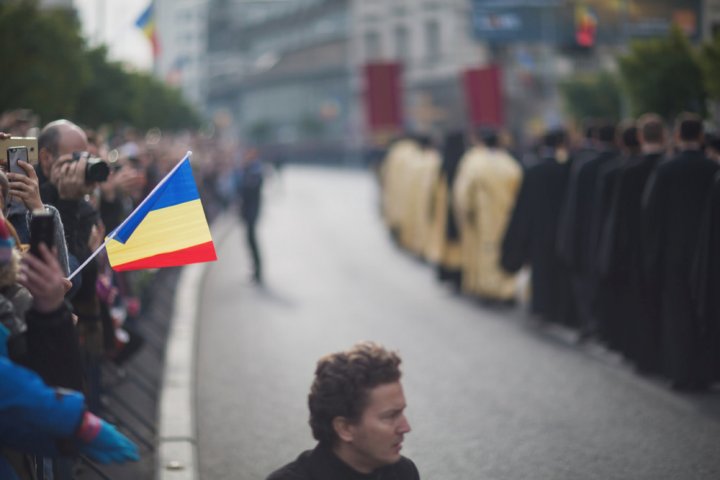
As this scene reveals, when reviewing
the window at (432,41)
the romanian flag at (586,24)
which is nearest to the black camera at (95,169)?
the romanian flag at (586,24)

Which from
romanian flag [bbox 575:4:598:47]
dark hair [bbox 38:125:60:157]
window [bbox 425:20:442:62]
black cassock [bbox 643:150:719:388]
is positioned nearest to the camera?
dark hair [bbox 38:125:60:157]

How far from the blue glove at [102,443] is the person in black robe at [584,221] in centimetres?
804

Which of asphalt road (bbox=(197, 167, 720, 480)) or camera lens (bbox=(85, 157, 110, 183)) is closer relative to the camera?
camera lens (bbox=(85, 157, 110, 183))

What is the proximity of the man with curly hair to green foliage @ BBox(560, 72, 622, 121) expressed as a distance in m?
29.1

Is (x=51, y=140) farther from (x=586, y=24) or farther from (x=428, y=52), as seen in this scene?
(x=428, y=52)

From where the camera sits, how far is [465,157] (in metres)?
15.9

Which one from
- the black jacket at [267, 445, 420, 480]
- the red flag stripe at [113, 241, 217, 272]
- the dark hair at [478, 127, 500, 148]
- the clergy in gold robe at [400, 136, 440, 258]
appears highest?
the red flag stripe at [113, 241, 217, 272]

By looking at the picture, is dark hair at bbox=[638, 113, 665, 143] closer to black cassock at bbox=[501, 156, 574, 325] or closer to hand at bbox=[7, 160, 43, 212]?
black cassock at bbox=[501, 156, 574, 325]

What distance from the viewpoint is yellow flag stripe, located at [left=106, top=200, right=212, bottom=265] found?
421 centimetres

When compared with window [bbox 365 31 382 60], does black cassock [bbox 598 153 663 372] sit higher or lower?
lower

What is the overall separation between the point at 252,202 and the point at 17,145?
13.6 metres

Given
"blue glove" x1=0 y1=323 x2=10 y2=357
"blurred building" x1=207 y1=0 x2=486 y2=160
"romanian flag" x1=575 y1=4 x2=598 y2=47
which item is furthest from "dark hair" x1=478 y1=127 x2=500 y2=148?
"blurred building" x1=207 y1=0 x2=486 y2=160

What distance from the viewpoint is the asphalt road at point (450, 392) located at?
686 centimetres

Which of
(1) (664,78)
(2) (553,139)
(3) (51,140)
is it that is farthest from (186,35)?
(3) (51,140)
